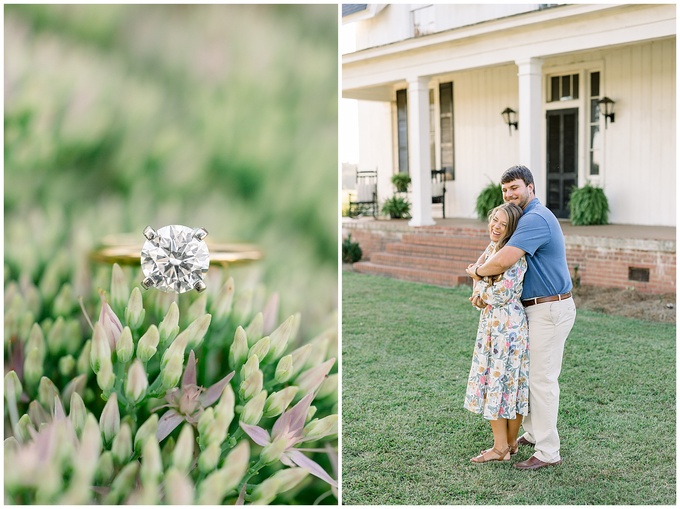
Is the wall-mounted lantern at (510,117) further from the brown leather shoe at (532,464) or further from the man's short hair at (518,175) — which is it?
the brown leather shoe at (532,464)

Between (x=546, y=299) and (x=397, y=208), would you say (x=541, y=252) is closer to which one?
(x=546, y=299)

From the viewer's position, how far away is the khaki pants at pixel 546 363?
11.0 feet

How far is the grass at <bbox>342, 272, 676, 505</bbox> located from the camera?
11.0ft

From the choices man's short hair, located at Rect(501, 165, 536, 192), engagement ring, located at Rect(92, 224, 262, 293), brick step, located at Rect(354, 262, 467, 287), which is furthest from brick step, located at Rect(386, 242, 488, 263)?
engagement ring, located at Rect(92, 224, 262, 293)

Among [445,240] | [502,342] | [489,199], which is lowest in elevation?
[502,342]

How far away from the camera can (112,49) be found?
1.98m

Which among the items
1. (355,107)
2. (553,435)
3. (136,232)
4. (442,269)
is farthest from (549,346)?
(355,107)

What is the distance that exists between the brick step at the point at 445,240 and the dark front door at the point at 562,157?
1.74 m

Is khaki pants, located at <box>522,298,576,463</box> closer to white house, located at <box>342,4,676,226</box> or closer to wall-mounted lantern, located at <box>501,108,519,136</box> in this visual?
white house, located at <box>342,4,676,226</box>

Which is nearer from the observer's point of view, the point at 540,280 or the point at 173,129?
the point at 173,129

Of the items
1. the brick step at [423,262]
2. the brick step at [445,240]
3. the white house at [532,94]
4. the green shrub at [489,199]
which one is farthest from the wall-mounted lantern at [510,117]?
the brick step at [423,262]

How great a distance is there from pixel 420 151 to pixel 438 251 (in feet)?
5.15

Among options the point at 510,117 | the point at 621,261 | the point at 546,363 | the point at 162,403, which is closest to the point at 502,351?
the point at 546,363

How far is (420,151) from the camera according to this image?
34.2ft
